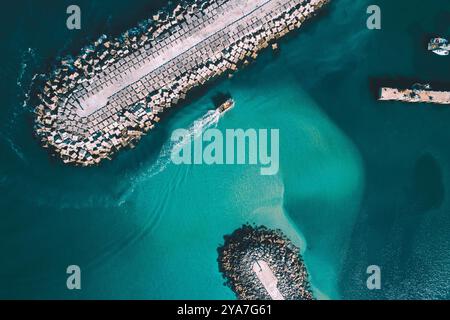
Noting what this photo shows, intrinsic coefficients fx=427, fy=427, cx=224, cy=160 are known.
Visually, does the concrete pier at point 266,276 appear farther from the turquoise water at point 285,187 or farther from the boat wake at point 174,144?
the boat wake at point 174,144

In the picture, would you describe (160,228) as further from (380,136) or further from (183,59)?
(380,136)

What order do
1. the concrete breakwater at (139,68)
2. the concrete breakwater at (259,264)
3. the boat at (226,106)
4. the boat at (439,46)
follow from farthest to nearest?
the concrete breakwater at (259,264) < the boat at (439,46) < the boat at (226,106) < the concrete breakwater at (139,68)

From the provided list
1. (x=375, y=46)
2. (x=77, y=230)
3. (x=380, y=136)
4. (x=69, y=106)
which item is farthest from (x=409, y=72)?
(x=77, y=230)

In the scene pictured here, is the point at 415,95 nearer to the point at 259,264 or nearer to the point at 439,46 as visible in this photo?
the point at 439,46

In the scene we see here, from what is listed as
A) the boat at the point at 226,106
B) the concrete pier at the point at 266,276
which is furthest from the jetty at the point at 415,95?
the concrete pier at the point at 266,276

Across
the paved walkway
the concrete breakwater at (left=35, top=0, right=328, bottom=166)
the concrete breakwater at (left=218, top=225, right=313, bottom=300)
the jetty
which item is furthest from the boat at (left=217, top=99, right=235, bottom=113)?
the jetty
